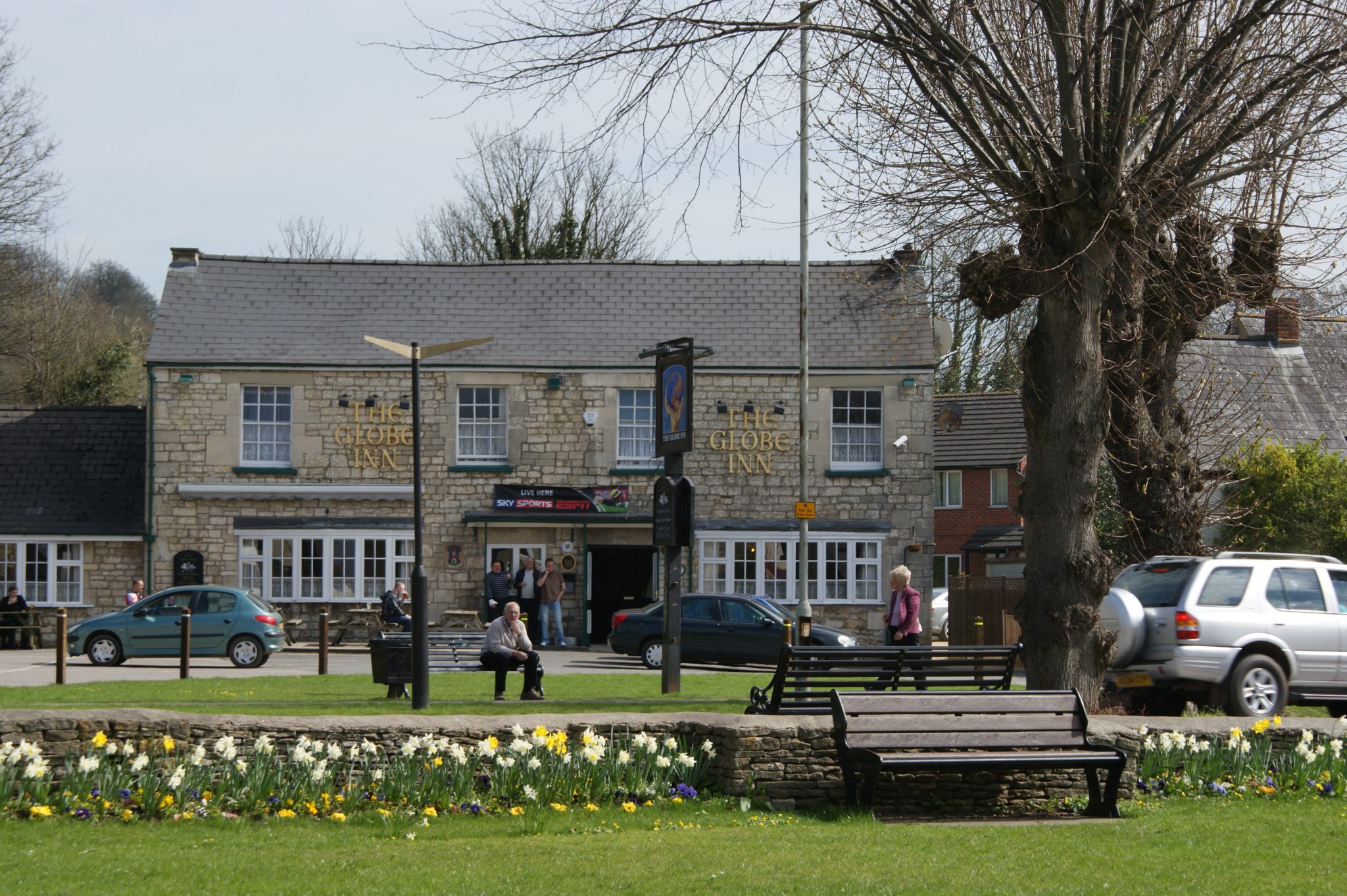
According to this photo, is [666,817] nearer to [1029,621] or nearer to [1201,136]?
[1029,621]

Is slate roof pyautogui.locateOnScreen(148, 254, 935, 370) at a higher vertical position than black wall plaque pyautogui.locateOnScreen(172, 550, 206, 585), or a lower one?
higher

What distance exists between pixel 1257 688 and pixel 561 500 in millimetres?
18220

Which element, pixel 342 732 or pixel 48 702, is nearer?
pixel 342 732

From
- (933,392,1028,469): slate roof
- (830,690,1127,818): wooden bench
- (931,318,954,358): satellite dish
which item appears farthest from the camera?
(933,392,1028,469): slate roof

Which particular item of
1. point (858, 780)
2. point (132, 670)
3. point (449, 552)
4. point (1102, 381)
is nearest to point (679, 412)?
point (1102, 381)

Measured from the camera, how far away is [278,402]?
30781 millimetres

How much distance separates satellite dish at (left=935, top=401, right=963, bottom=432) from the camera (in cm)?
4831

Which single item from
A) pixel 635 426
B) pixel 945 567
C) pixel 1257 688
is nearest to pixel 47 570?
pixel 635 426

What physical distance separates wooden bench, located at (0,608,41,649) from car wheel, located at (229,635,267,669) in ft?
21.8

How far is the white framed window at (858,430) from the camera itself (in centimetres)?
3108

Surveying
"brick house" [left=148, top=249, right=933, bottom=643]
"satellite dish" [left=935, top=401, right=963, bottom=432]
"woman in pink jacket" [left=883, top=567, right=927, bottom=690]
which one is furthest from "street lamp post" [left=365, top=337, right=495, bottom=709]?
"satellite dish" [left=935, top=401, right=963, bottom=432]

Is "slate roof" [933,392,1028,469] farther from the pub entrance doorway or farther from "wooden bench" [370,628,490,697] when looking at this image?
"wooden bench" [370,628,490,697]

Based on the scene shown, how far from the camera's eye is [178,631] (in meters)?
24.0

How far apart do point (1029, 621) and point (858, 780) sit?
10.2ft
